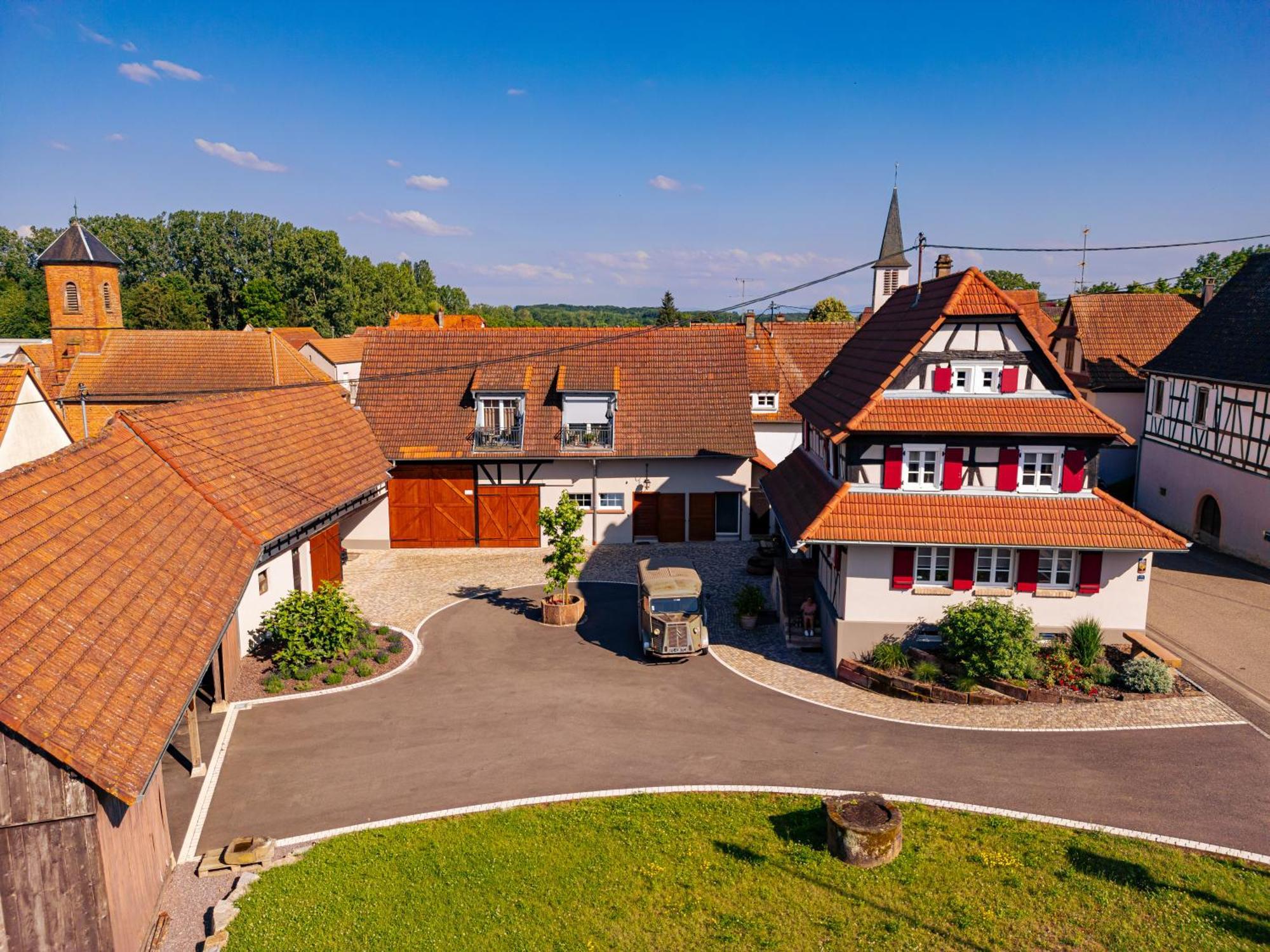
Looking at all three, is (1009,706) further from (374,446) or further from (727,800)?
(374,446)

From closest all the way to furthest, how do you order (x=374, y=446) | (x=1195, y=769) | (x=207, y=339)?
(x=1195, y=769) < (x=374, y=446) < (x=207, y=339)

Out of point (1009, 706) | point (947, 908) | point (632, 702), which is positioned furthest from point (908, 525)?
point (947, 908)

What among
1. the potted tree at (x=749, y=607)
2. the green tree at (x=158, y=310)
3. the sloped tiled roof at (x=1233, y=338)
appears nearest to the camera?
the potted tree at (x=749, y=607)

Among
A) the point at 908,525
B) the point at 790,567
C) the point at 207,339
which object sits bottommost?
the point at 790,567

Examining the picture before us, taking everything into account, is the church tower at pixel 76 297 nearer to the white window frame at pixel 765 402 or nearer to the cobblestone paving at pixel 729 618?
the cobblestone paving at pixel 729 618

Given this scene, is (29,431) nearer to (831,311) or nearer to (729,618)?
(729,618)

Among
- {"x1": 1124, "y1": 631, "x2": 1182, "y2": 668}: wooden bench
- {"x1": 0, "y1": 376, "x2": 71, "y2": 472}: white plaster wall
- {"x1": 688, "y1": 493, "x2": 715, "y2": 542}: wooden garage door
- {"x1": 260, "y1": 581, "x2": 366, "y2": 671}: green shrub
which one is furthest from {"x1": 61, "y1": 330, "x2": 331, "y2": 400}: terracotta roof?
{"x1": 1124, "y1": 631, "x2": 1182, "y2": 668}: wooden bench

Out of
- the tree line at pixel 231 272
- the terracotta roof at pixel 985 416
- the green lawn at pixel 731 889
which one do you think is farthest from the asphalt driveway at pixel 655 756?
the tree line at pixel 231 272

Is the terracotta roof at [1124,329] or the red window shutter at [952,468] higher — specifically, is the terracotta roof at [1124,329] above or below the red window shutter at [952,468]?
above
